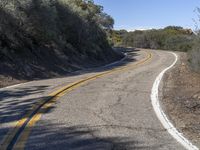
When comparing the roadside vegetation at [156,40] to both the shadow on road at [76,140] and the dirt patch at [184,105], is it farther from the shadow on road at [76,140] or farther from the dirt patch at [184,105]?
the shadow on road at [76,140]

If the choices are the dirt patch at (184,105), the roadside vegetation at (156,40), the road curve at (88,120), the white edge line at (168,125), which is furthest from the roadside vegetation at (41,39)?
the roadside vegetation at (156,40)

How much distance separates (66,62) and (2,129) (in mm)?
19915

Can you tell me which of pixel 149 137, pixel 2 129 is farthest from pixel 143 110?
pixel 2 129

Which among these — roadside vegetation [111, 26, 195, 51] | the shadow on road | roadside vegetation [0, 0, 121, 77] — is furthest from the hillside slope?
roadside vegetation [111, 26, 195, 51]

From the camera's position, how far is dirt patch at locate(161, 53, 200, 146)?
Answer: 973 cm

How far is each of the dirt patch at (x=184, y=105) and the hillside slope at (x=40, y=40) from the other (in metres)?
7.04

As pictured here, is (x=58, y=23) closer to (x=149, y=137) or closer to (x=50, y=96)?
(x=50, y=96)

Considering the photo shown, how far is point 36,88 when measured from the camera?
54.9ft

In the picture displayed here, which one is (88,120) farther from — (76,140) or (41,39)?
(41,39)

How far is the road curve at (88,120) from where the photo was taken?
817 centimetres

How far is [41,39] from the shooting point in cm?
2839

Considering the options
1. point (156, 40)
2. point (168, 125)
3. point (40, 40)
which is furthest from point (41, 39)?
point (156, 40)

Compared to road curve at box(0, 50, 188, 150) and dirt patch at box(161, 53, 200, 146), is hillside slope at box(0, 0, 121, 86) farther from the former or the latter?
dirt patch at box(161, 53, 200, 146)

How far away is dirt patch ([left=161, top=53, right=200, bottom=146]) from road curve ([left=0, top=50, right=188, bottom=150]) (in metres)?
0.48
